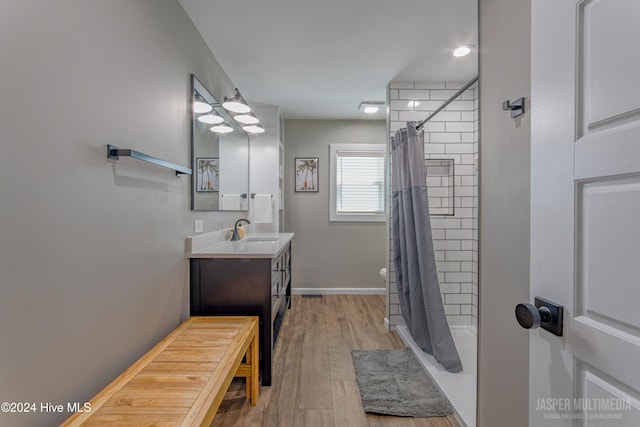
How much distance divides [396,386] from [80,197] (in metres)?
2.07

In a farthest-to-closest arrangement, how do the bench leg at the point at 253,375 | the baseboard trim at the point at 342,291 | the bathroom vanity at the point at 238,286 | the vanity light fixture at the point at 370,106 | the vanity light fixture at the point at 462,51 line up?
the baseboard trim at the point at 342,291, the vanity light fixture at the point at 370,106, the vanity light fixture at the point at 462,51, the bathroom vanity at the point at 238,286, the bench leg at the point at 253,375

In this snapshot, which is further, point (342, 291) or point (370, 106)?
point (342, 291)

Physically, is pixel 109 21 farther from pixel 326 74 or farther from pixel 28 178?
pixel 326 74

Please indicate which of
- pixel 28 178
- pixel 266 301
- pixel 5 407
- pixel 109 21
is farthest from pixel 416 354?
pixel 109 21

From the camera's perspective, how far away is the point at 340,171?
13.9 feet

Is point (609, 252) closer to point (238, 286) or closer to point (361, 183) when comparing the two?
point (238, 286)

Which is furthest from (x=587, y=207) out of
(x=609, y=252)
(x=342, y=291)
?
(x=342, y=291)

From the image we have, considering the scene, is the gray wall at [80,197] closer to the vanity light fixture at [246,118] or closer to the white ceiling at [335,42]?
the white ceiling at [335,42]

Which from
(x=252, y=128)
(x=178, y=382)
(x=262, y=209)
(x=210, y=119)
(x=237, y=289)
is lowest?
(x=178, y=382)

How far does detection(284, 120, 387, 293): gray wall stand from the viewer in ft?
13.8

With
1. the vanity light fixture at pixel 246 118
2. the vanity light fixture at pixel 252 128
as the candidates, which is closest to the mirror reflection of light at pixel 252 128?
the vanity light fixture at pixel 252 128

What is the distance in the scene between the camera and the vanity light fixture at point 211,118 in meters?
2.18

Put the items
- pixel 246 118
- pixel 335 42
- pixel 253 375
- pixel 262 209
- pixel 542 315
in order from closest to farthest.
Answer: pixel 542 315 → pixel 253 375 → pixel 335 42 → pixel 246 118 → pixel 262 209

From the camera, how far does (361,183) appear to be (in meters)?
4.24
